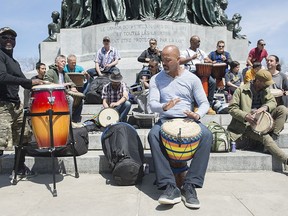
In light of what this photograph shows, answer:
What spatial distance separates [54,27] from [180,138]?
1165 centimetres

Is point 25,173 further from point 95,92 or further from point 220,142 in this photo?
point 95,92

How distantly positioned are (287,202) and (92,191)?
2103 mm

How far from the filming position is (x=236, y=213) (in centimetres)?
322

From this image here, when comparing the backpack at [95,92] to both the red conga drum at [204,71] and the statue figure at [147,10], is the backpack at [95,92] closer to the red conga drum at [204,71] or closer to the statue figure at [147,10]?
the red conga drum at [204,71]

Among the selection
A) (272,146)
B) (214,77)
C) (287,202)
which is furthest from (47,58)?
(287,202)

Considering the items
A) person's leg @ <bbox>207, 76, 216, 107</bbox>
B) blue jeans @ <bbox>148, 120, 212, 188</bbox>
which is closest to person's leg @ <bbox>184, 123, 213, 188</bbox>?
blue jeans @ <bbox>148, 120, 212, 188</bbox>

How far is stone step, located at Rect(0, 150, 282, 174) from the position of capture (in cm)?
479

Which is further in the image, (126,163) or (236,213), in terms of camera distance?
(126,163)

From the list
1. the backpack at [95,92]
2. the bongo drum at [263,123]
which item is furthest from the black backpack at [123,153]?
the backpack at [95,92]

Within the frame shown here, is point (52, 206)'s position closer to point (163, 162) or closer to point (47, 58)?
point (163, 162)

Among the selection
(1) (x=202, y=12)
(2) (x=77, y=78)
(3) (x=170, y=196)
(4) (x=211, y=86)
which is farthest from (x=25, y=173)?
(1) (x=202, y=12)

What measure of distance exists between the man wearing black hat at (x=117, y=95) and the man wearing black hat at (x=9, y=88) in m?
2.13

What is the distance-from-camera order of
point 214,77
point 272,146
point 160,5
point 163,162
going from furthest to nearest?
point 160,5 < point 214,77 < point 272,146 < point 163,162

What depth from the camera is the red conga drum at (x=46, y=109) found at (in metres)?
4.05
